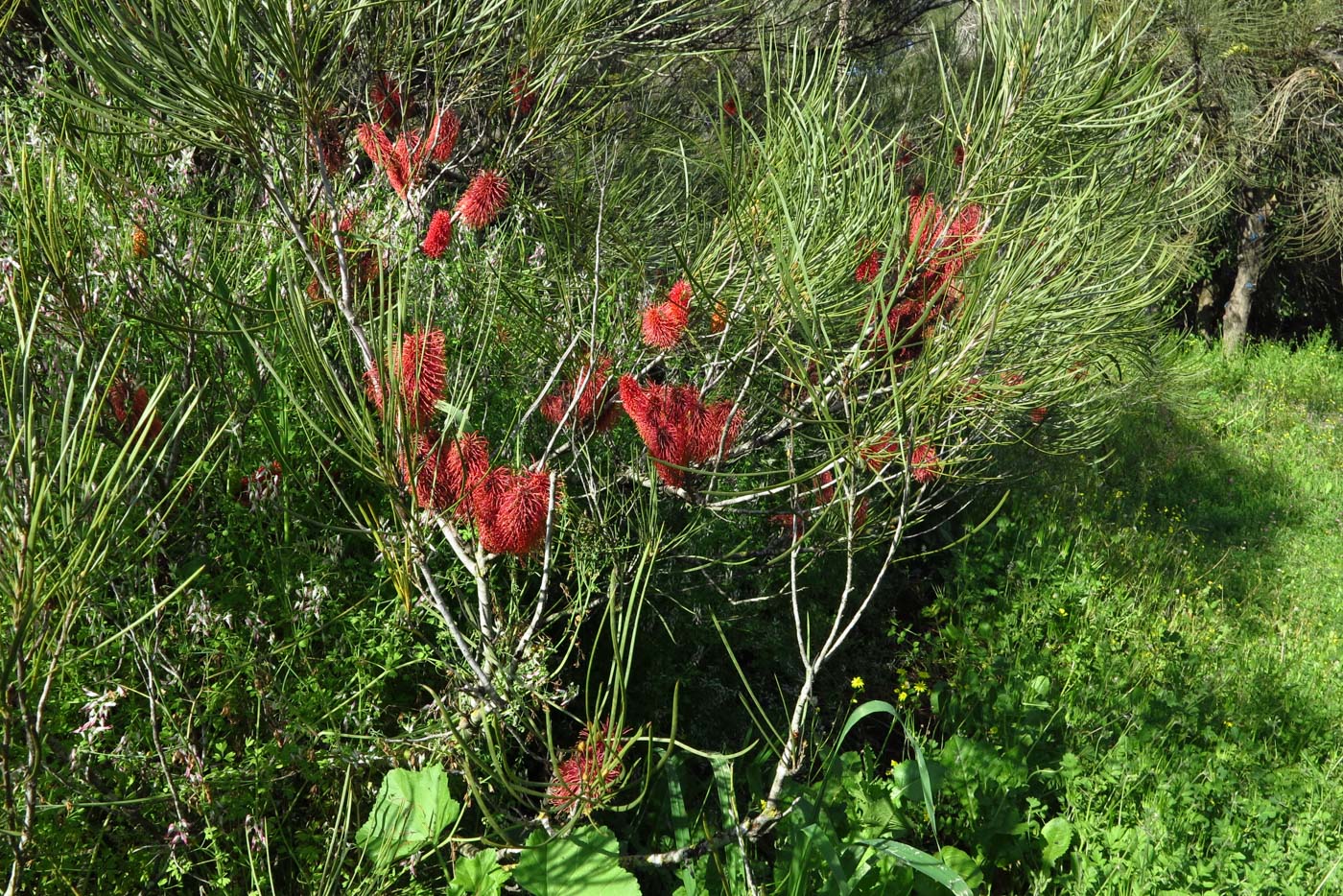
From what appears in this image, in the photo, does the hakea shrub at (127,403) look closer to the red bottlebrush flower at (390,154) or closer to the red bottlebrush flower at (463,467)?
the red bottlebrush flower at (390,154)

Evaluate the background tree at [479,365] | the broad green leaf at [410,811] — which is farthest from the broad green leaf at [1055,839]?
the broad green leaf at [410,811]

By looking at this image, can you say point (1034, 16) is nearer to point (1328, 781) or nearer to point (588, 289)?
point (588, 289)

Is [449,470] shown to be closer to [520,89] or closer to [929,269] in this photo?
[929,269]

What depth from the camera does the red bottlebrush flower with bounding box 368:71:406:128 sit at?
1.79 meters

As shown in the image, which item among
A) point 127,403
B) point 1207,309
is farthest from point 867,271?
point 1207,309

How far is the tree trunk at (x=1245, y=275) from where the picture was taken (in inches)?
388

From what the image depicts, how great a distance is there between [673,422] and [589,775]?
0.51 metres

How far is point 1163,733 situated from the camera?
9.57 ft

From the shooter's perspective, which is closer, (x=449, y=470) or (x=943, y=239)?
(x=449, y=470)

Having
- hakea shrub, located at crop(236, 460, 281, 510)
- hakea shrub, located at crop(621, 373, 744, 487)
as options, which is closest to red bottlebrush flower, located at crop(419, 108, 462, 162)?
hakea shrub, located at crop(621, 373, 744, 487)

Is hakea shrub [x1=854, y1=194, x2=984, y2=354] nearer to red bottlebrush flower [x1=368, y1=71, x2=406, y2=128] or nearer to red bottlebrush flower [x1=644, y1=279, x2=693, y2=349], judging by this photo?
red bottlebrush flower [x1=644, y1=279, x2=693, y2=349]

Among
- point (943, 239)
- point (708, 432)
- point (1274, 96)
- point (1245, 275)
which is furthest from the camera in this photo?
point (1245, 275)

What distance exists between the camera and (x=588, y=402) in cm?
154

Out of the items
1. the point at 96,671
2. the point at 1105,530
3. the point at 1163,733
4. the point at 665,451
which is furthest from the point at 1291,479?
the point at 96,671
